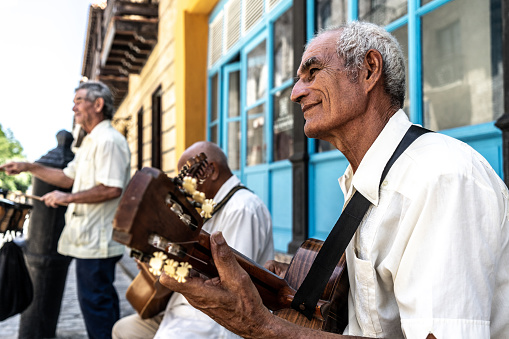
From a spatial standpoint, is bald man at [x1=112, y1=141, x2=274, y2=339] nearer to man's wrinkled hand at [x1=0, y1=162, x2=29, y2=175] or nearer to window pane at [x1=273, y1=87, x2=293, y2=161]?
man's wrinkled hand at [x1=0, y1=162, x2=29, y2=175]

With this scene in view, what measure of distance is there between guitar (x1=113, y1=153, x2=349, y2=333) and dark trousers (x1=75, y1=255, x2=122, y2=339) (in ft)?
7.45

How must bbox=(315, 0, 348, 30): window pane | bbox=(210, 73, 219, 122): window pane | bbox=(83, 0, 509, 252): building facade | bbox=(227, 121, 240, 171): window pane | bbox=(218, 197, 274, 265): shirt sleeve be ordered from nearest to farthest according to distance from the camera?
bbox=(218, 197, 274, 265): shirt sleeve → bbox=(83, 0, 509, 252): building facade → bbox=(315, 0, 348, 30): window pane → bbox=(227, 121, 240, 171): window pane → bbox=(210, 73, 219, 122): window pane

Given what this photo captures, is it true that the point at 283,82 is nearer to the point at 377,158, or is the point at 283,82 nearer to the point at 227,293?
the point at 377,158

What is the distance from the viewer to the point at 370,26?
5.14 ft

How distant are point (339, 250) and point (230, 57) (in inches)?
201

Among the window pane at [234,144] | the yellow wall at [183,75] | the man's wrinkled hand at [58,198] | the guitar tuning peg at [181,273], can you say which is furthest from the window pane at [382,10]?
the yellow wall at [183,75]

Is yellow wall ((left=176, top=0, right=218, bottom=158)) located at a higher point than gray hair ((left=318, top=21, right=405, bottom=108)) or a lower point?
higher


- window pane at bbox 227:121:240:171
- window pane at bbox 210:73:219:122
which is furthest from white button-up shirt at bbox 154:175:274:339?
window pane at bbox 210:73:219:122

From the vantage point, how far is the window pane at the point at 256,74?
5316mm

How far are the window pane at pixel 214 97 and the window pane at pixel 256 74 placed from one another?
3.87 feet

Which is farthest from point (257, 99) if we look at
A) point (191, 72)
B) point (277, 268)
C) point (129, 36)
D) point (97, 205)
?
Answer: point (129, 36)

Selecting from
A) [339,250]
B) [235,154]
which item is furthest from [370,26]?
[235,154]

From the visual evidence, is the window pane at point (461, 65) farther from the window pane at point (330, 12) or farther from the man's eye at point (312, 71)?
the man's eye at point (312, 71)

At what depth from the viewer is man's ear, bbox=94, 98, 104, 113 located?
3906 mm
